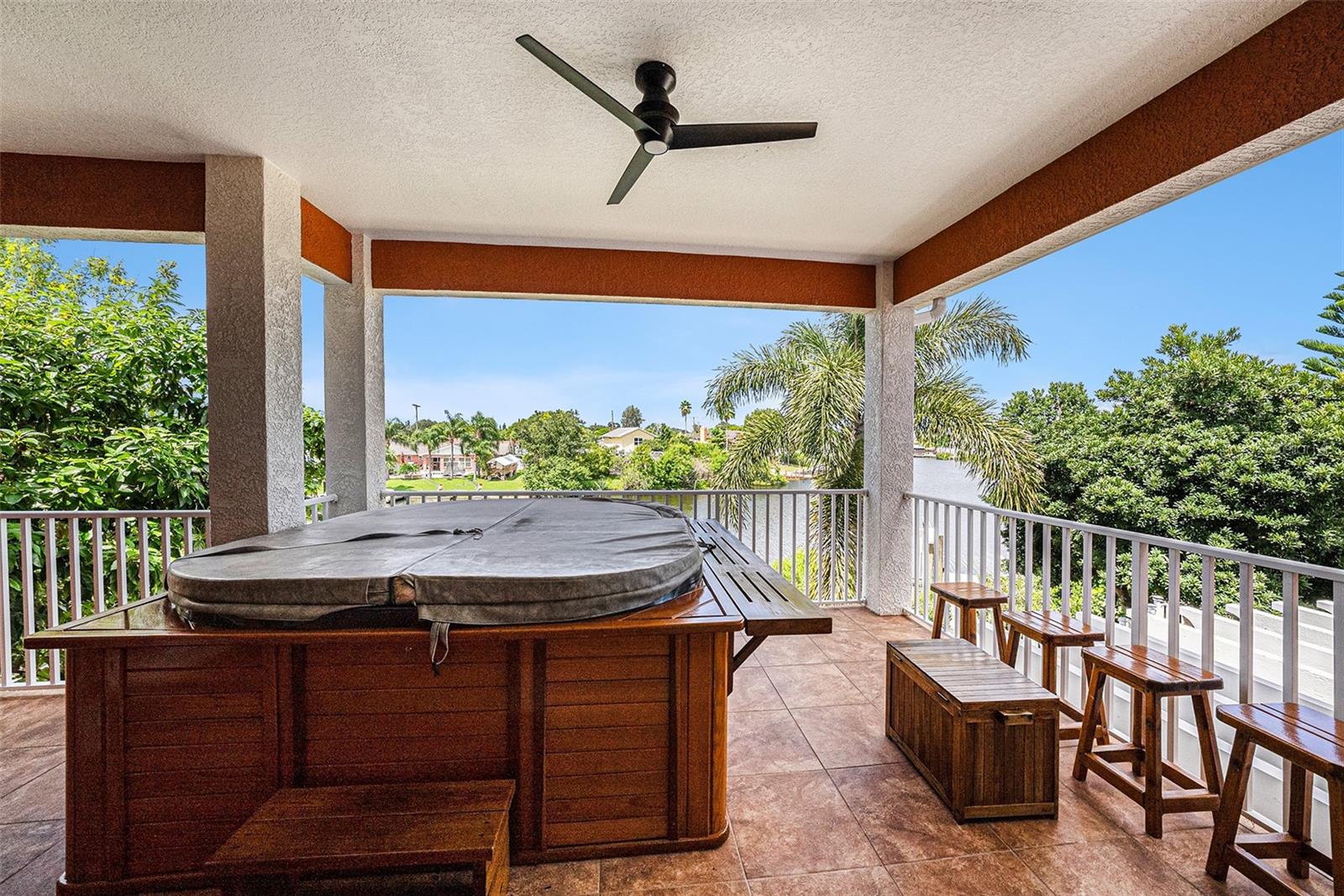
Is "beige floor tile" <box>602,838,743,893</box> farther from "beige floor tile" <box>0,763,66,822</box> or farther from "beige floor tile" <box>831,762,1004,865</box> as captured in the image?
"beige floor tile" <box>0,763,66,822</box>

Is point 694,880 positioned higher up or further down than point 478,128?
further down

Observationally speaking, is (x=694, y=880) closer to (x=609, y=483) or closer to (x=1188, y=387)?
(x=609, y=483)

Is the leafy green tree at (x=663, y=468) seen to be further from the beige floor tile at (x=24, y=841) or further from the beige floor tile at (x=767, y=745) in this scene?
the beige floor tile at (x=24, y=841)

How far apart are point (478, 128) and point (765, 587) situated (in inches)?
91.0

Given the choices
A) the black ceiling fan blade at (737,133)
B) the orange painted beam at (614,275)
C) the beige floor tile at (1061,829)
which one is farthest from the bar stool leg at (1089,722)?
the orange painted beam at (614,275)

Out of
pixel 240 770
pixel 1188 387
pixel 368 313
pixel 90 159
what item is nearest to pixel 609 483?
pixel 368 313

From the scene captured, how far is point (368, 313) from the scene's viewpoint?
13.0ft

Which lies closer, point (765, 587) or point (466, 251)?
point (765, 587)

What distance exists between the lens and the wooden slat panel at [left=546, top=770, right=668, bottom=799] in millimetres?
1735

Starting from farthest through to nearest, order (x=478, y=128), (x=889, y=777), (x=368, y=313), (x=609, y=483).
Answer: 1. (x=609, y=483)
2. (x=368, y=313)
3. (x=478, y=128)
4. (x=889, y=777)

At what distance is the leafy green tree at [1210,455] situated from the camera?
10188 mm

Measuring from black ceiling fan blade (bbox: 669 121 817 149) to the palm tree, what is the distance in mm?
3926

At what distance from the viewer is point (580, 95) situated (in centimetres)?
227

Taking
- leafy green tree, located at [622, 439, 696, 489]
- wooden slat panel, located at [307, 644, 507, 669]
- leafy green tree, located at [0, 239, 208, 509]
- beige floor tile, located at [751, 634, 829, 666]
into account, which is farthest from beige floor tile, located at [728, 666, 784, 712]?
leafy green tree, located at [622, 439, 696, 489]
